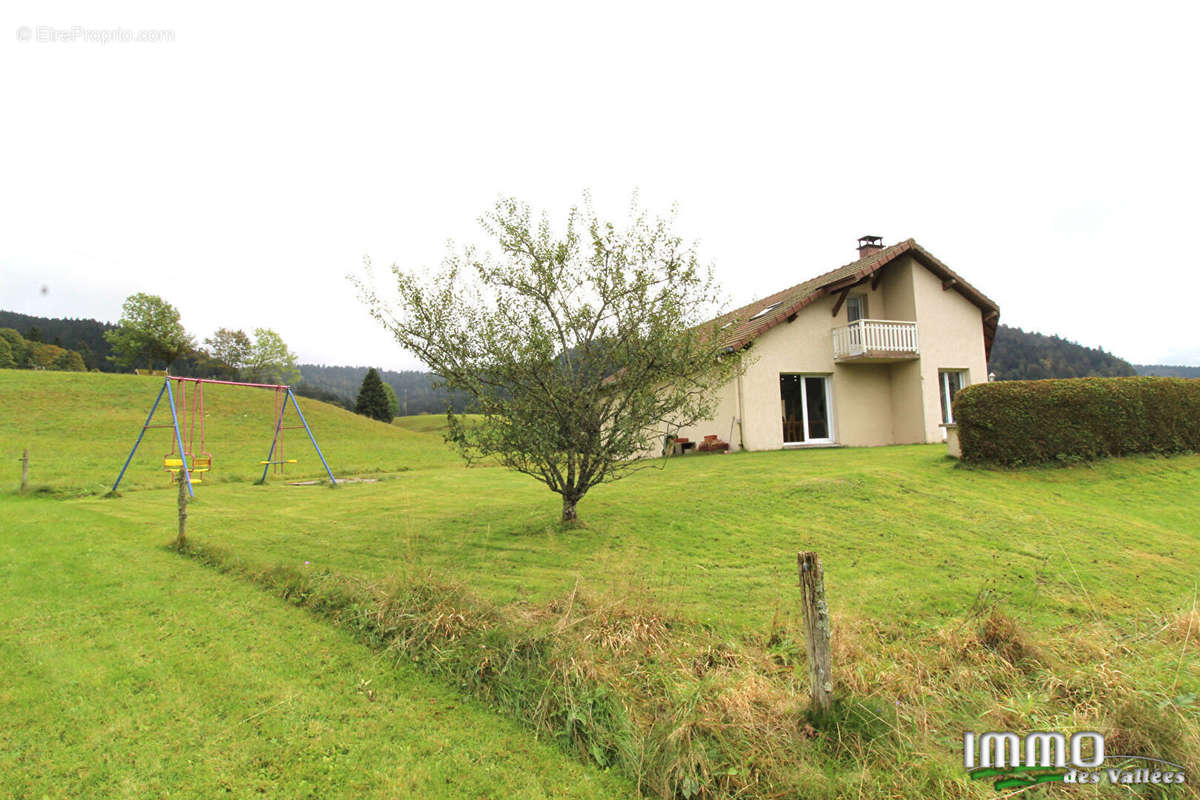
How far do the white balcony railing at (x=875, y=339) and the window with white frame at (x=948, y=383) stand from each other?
1.97m

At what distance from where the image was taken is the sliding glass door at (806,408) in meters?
19.3

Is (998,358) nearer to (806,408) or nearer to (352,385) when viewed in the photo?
(806,408)

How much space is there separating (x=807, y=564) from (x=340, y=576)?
4.59 meters

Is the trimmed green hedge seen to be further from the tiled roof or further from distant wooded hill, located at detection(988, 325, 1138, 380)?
distant wooded hill, located at detection(988, 325, 1138, 380)

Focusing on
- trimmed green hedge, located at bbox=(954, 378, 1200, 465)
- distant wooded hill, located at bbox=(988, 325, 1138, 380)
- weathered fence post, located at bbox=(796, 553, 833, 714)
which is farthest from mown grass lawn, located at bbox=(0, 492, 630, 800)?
distant wooded hill, located at bbox=(988, 325, 1138, 380)

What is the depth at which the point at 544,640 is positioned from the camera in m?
4.23

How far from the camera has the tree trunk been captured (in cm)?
826

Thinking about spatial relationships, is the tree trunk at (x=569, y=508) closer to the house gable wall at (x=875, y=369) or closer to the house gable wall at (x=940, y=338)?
the house gable wall at (x=875, y=369)

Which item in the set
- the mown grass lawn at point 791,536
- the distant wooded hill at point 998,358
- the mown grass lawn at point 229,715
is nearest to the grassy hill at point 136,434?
the distant wooded hill at point 998,358

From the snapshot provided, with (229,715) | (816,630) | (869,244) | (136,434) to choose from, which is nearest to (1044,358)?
(869,244)

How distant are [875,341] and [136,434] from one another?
109 ft

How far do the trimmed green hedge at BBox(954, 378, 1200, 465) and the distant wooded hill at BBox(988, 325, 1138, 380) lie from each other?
44431mm

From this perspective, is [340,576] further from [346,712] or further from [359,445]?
[359,445]

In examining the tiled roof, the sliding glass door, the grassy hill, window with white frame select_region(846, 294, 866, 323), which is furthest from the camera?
window with white frame select_region(846, 294, 866, 323)
